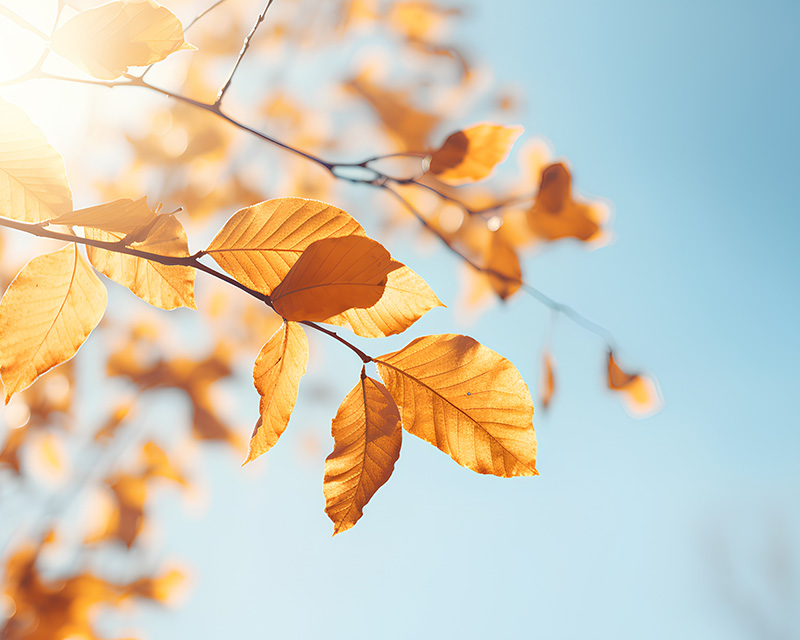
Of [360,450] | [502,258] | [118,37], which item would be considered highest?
[502,258]

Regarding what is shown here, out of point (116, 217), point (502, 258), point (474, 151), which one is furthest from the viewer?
point (502, 258)

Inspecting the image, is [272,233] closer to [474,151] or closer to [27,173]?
[27,173]

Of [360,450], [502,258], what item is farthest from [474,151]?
[360,450]

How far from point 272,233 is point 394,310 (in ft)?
0.17

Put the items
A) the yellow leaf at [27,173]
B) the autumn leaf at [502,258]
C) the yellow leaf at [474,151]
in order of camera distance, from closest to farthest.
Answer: the yellow leaf at [27,173] < the yellow leaf at [474,151] < the autumn leaf at [502,258]

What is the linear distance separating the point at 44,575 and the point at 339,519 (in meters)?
1.20

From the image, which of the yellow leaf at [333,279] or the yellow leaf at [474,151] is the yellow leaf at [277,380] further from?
the yellow leaf at [474,151]

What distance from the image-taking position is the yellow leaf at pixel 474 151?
354 millimetres

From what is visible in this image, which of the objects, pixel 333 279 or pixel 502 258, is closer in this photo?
pixel 333 279

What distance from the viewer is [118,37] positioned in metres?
0.17

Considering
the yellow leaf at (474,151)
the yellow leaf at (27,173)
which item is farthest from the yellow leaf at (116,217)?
the yellow leaf at (474,151)

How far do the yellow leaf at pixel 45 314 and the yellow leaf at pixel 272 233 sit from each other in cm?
6

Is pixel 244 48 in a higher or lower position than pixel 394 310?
higher

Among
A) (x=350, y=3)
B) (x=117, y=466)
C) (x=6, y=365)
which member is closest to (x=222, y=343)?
(x=117, y=466)
